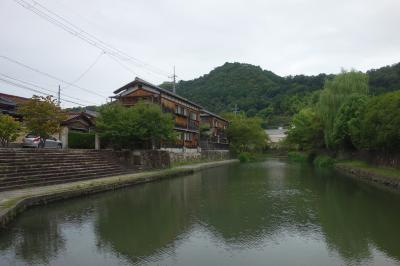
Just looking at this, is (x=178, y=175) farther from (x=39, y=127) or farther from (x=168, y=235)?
(x=168, y=235)

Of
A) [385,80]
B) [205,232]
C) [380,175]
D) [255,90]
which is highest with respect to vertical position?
[255,90]

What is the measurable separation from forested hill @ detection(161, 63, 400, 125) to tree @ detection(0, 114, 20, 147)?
78753mm

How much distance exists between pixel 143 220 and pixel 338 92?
1541 inches

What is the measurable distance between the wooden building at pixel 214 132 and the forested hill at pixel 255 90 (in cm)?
3227

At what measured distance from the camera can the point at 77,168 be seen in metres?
23.4

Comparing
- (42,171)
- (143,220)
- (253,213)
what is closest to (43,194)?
(42,171)

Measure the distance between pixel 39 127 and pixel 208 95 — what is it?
8062 centimetres

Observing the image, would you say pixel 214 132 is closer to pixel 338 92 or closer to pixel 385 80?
pixel 338 92

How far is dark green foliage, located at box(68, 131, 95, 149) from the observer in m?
33.7

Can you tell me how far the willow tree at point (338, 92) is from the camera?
150 ft

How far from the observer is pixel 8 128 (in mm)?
24516

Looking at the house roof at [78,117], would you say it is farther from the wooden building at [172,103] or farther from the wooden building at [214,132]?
the wooden building at [214,132]

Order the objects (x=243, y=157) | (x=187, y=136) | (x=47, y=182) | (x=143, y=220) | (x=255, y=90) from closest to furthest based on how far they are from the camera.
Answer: (x=143, y=220)
(x=47, y=182)
(x=187, y=136)
(x=243, y=157)
(x=255, y=90)

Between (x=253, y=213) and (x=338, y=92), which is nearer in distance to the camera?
(x=253, y=213)
